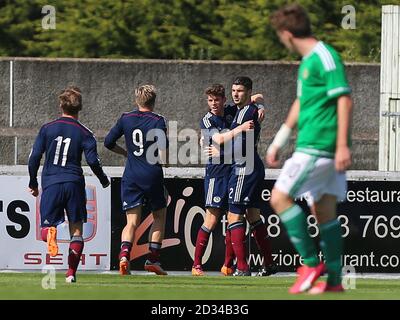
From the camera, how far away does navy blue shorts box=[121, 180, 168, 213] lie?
587 inches

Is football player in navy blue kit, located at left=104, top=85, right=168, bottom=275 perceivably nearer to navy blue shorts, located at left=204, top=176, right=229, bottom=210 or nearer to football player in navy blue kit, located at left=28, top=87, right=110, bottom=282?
navy blue shorts, located at left=204, top=176, right=229, bottom=210

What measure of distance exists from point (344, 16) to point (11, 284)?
12193 mm

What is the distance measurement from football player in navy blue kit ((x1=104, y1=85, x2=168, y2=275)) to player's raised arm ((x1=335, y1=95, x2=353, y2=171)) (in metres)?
5.25

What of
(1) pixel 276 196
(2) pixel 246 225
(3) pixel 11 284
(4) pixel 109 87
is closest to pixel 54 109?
(4) pixel 109 87

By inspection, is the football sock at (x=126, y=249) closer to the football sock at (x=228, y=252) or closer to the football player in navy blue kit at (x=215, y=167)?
the football player in navy blue kit at (x=215, y=167)

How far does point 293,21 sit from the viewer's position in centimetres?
981

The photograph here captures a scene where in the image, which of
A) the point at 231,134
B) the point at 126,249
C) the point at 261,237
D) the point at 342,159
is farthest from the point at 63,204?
the point at 342,159

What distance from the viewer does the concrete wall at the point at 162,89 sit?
67.9 ft

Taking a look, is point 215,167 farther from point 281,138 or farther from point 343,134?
point 343,134

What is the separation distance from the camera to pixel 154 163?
14.9 meters

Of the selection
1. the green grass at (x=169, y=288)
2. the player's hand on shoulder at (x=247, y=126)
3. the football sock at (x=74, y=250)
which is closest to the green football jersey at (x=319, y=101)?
the green grass at (x=169, y=288)

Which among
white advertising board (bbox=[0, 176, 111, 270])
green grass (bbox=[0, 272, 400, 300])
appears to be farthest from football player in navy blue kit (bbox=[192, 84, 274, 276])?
white advertising board (bbox=[0, 176, 111, 270])

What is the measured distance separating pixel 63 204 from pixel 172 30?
11.4 m

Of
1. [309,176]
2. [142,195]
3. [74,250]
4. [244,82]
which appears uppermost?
[244,82]
